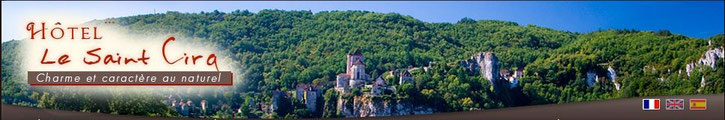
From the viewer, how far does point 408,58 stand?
20828mm

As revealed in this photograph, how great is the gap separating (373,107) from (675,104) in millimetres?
5344

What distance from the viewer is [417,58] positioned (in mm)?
21109

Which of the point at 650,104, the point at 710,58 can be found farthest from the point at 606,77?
the point at 650,104

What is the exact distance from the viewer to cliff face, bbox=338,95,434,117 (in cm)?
1773

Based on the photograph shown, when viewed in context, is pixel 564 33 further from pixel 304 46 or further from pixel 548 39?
pixel 304 46

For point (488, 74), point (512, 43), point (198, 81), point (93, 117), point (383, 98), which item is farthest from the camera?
point (512, 43)

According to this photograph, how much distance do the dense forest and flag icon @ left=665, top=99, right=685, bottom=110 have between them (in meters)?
2.20

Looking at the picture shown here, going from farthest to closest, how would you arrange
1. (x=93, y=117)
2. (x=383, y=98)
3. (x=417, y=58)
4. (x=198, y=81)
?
(x=417, y=58) → (x=383, y=98) → (x=93, y=117) → (x=198, y=81)

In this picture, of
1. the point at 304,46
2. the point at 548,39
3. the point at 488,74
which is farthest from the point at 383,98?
the point at 548,39

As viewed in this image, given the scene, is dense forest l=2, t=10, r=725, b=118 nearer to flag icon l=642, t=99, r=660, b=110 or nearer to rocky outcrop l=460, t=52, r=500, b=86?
rocky outcrop l=460, t=52, r=500, b=86

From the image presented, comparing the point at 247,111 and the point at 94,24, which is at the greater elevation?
the point at 94,24

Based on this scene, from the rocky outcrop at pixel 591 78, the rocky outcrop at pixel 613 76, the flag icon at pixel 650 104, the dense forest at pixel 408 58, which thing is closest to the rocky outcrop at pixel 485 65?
the dense forest at pixel 408 58

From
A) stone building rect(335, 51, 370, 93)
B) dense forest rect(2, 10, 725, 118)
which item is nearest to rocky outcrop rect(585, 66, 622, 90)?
dense forest rect(2, 10, 725, 118)

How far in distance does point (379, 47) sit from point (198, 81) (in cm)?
769
